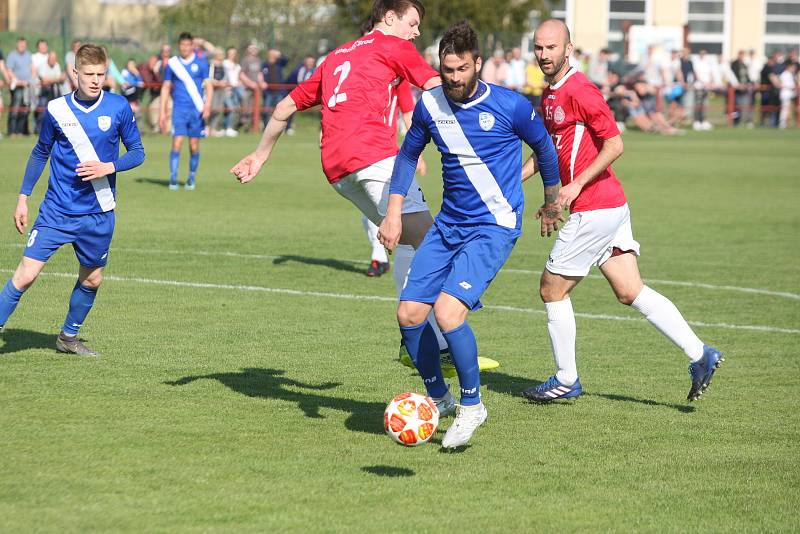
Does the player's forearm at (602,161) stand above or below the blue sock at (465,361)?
above

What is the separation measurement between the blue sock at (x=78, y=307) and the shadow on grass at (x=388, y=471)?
314 cm

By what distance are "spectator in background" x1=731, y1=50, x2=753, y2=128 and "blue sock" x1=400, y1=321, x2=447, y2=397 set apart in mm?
35794

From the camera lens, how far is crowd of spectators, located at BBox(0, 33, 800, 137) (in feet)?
92.7

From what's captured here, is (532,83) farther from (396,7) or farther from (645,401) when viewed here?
(645,401)

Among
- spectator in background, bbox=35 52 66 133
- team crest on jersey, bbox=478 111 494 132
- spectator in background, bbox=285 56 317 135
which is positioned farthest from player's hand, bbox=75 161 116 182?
spectator in background, bbox=285 56 317 135

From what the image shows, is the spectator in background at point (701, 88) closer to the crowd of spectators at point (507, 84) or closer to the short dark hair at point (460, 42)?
the crowd of spectators at point (507, 84)

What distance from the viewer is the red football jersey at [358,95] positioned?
789 cm

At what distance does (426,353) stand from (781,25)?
5799 centimetres

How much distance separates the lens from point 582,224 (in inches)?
292

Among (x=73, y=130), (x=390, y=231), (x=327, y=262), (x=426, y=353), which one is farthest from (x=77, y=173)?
(x=327, y=262)

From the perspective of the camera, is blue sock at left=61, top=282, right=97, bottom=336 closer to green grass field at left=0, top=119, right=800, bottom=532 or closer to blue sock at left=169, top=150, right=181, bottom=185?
green grass field at left=0, top=119, right=800, bottom=532

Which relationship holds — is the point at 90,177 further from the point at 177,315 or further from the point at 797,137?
the point at 797,137

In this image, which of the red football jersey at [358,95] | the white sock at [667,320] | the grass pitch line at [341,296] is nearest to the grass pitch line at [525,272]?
the grass pitch line at [341,296]

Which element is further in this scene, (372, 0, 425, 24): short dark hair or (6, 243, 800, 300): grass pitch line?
(6, 243, 800, 300): grass pitch line
